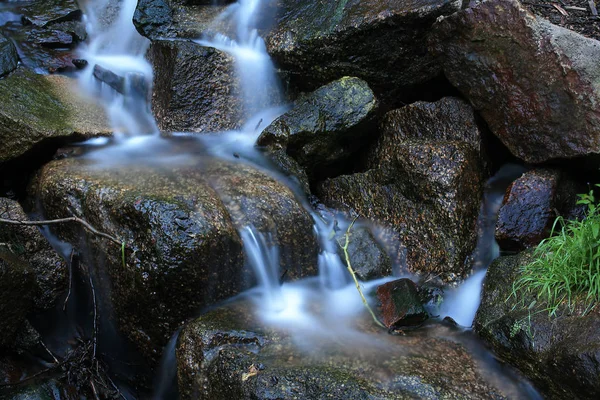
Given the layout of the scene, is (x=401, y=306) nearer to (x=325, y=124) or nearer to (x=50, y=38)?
(x=325, y=124)

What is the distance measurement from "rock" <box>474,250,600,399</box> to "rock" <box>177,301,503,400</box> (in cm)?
29

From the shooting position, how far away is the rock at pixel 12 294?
337cm

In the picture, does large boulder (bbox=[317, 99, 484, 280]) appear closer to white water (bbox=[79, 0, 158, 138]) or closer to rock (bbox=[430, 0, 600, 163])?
rock (bbox=[430, 0, 600, 163])

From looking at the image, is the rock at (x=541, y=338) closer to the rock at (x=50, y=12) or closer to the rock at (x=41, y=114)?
the rock at (x=41, y=114)

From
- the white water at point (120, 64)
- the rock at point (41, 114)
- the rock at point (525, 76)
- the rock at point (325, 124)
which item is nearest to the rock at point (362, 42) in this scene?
the rock at point (525, 76)

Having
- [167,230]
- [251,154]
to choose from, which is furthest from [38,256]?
[251,154]

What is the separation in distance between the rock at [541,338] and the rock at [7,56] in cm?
550

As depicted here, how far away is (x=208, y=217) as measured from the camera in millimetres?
3771

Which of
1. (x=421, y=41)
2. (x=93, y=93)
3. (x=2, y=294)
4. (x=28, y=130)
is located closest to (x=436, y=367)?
(x=2, y=294)

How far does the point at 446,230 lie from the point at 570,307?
→ 1.31m

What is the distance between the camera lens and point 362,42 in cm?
536

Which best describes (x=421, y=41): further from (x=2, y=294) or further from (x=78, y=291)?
(x=2, y=294)

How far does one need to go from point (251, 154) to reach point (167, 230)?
1.87m

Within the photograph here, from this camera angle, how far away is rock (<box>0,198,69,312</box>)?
12.9ft
